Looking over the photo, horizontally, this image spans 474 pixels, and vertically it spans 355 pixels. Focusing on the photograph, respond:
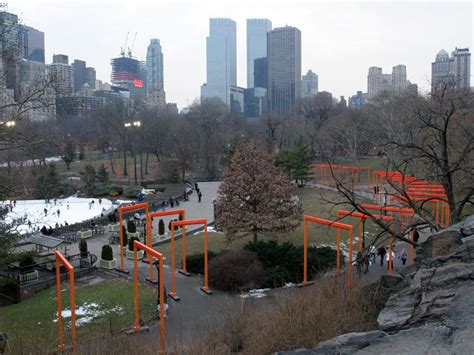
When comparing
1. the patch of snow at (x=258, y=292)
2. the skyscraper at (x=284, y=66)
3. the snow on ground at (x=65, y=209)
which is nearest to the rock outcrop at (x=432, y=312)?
the patch of snow at (x=258, y=292)

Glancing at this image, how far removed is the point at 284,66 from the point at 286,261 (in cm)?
16737

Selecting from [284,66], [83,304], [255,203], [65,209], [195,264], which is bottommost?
[65,209]

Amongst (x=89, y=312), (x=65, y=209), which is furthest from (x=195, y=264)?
(x=65, y=209)

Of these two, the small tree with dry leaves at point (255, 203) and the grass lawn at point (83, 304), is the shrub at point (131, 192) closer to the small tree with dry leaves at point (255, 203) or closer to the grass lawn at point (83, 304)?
the small tree with dry leaves at point (255, 203)

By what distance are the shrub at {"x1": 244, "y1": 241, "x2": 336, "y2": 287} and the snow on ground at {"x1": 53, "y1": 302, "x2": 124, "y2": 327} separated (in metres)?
5.64

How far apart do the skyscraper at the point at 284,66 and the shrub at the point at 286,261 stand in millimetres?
139518

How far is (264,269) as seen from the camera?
17.9m

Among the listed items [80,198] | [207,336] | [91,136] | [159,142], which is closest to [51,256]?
[207,336]

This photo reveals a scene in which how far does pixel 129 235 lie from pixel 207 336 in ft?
57.9

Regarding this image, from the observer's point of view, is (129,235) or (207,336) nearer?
(207,336)

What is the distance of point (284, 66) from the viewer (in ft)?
586

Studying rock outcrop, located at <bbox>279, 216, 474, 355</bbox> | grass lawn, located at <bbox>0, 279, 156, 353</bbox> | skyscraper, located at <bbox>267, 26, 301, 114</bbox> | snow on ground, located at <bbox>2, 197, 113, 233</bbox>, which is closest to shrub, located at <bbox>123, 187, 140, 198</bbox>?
snow on ground, located at <bbox>2, 197, 113, 233</bbox>

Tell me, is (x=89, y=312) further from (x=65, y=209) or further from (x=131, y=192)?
(x=131, y=192)

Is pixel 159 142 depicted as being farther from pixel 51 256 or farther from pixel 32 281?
pixel 32 281
